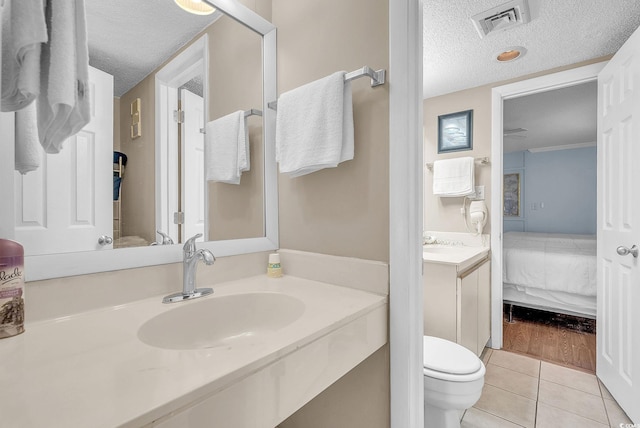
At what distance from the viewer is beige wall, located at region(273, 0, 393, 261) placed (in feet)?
3.10

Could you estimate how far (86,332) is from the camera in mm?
643

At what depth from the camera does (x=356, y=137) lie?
1.01 metres

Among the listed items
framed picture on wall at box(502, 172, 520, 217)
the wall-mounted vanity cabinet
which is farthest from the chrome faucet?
framed picture on wall at box(502, 172, 520, 217)

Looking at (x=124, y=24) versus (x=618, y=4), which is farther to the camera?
(x=618, y=4)

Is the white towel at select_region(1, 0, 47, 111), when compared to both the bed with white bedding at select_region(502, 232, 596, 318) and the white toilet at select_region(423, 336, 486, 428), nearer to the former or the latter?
the white toilet at select_region(423, 336, 486, 428)

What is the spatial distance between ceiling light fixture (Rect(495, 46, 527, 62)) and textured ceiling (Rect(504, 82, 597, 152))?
91cm

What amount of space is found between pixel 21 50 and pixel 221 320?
77cm

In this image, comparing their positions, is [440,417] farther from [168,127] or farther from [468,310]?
[168,127]

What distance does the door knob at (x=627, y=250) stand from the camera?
4.62ft

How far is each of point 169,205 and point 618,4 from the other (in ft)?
7.68

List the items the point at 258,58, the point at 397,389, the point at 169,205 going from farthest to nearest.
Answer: the point at 258,58 → the point at 169,205 → the point at 397,389

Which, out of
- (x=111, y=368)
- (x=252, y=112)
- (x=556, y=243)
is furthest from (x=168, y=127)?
(x=556, y=243)

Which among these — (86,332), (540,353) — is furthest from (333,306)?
(540,353)

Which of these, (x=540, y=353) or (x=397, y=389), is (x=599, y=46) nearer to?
(x=540, y=353)
